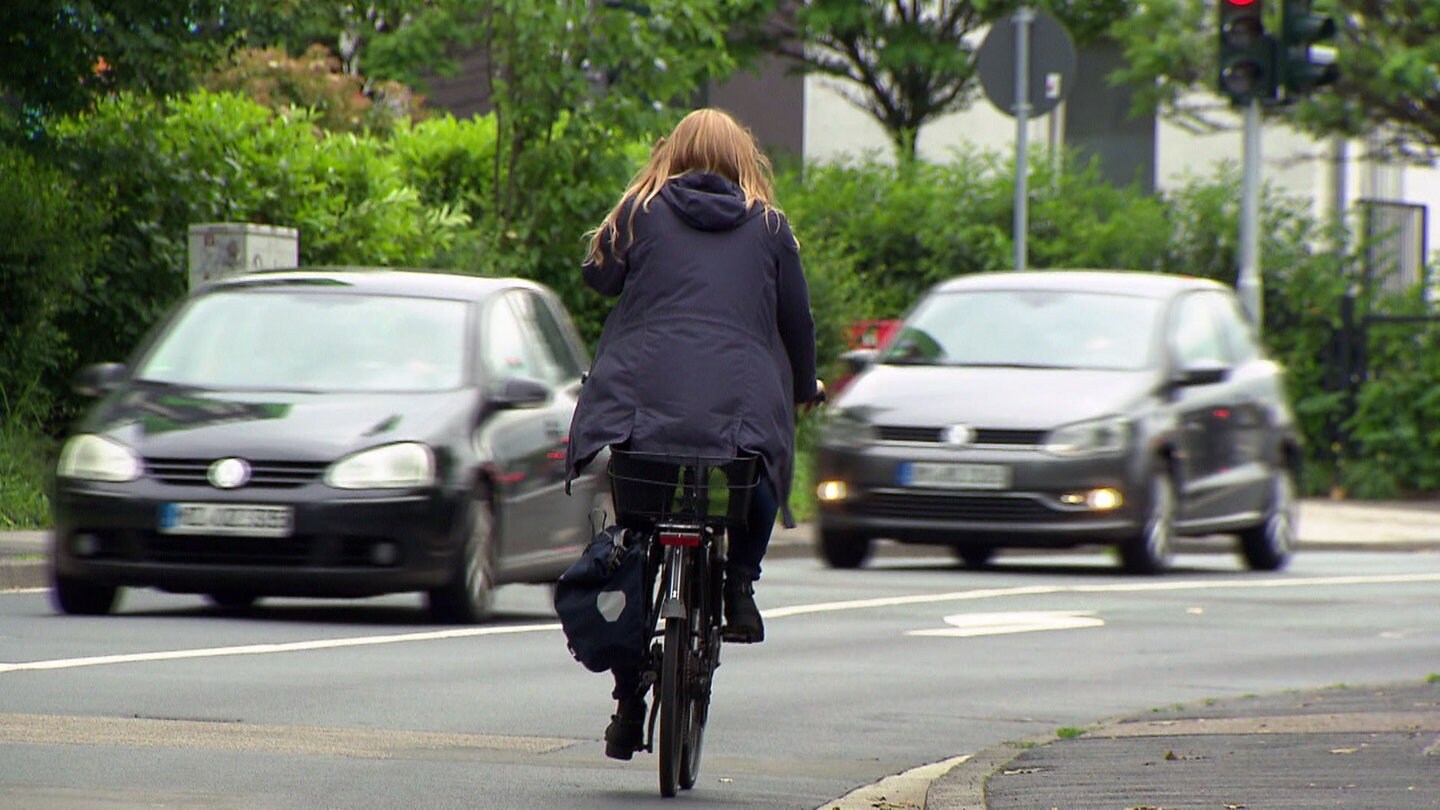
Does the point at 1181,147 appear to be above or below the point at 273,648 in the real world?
above

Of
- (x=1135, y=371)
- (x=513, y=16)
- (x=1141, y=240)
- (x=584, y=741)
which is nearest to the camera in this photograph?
(x=584, y=741)

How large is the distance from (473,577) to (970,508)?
403cm

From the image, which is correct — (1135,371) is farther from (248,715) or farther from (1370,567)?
Answer: (248,715)

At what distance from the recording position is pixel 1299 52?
20.4 meters

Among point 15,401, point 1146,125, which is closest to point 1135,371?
point 15,401

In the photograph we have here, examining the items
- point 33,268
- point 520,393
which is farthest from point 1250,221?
point 520,393

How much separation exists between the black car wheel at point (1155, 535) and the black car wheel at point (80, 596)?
603 cm

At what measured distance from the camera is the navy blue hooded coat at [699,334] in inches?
284

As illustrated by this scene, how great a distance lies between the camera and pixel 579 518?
1345cm

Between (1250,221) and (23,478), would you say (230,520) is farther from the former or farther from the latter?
(1250,221)

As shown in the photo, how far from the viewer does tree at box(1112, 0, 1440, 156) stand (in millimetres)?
28547

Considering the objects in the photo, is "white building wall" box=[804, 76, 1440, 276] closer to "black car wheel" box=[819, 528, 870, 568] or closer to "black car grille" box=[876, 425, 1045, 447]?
"black car wheel" box=[819, 528, 870, 568]

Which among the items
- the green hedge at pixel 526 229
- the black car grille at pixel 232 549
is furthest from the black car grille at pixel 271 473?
the green hedge at pixel 526 229

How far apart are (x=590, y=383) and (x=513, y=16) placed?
14.4m
